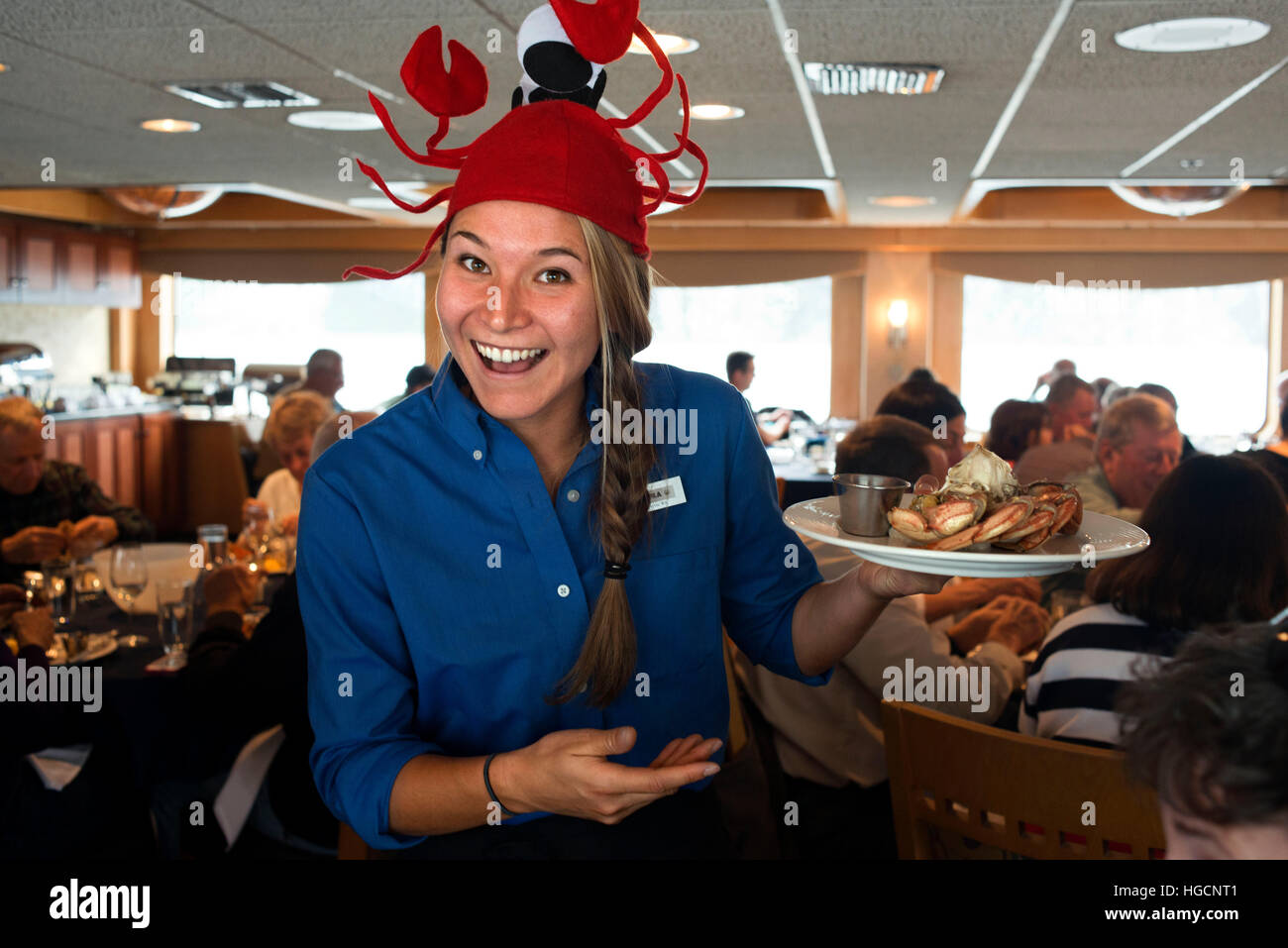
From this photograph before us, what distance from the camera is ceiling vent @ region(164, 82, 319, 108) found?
379cm

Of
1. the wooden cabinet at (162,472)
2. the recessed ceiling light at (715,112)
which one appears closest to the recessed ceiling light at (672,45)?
the recessed ceiling light at (715,112)

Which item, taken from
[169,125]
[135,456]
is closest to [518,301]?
[169,125]

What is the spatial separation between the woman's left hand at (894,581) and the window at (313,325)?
10446mm

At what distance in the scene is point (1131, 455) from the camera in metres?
3.58

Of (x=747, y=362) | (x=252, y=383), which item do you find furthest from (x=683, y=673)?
(x=252, y=383)

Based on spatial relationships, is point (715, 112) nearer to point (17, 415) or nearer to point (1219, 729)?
point (17, 415)

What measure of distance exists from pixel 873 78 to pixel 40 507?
10.2ft

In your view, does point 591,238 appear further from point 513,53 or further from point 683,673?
point 513,53

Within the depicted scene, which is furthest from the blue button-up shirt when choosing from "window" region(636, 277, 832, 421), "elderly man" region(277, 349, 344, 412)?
"window" region(636, 277, 832, 421)

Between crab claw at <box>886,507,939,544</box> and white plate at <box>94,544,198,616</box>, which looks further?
white plate at <box>94,544,198,616</box>

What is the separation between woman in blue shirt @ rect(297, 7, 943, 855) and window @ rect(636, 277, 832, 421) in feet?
31.7

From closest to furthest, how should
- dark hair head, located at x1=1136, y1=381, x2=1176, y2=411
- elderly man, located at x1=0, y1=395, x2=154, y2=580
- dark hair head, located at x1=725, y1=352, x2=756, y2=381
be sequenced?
elderly man, located at x1=0, y1=395, x2=154, y2=580 → dark hair head, located at x1=1136, y1=381, x2=1176, y2=411 → dark hair head, located at x1=725, y1=352, x2=756, y2=381

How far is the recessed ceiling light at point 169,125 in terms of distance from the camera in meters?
4.56

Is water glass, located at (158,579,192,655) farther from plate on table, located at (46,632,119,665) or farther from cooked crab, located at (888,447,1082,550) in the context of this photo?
cooked crab, located at (888,447,1082,550)
